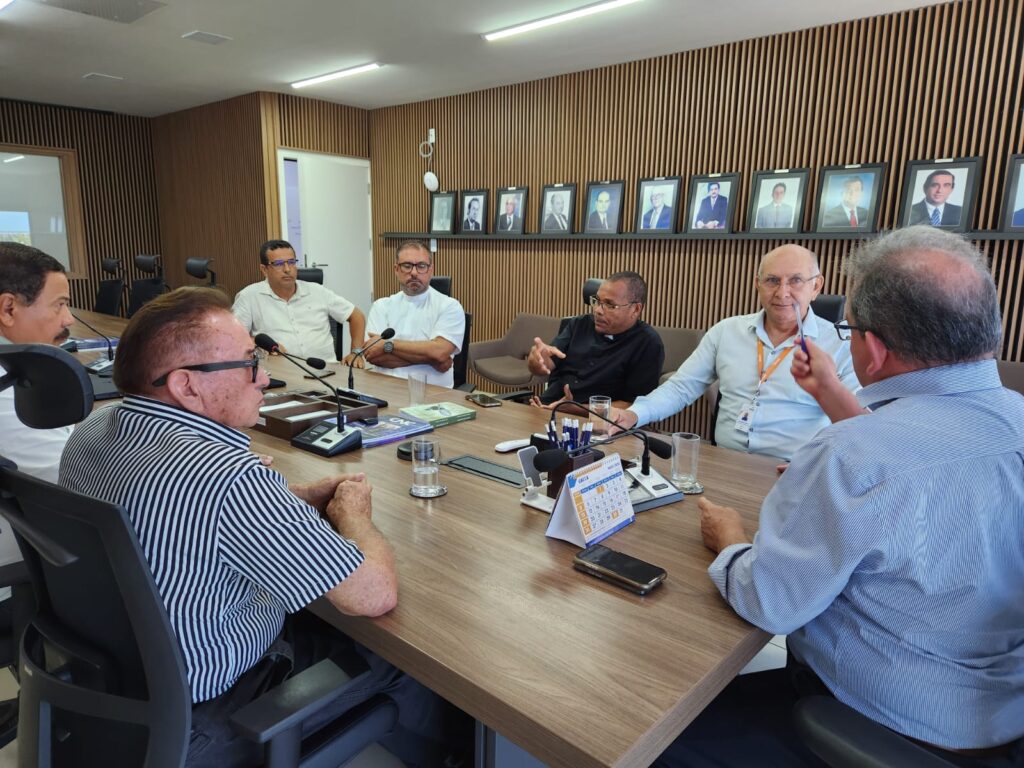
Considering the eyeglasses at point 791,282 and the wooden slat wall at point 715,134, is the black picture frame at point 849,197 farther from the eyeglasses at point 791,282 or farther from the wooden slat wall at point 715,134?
the eyeglasses at point 791,282

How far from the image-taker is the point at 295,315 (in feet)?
13.9

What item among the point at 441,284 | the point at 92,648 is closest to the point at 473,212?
the point at 441,284

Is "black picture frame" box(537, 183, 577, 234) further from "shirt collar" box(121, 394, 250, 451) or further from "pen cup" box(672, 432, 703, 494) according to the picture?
A: "shirt collar" box(121, 394, 250, 451)

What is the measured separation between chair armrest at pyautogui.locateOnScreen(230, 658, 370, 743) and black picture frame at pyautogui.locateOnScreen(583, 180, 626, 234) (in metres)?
4.85

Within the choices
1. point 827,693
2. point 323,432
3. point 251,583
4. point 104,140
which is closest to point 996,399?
point 827,693

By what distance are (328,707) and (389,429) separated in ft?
3.70

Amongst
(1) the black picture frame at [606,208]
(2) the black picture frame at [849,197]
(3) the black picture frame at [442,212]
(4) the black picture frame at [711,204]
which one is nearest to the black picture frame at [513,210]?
(3) the black picture frame at [442,212]

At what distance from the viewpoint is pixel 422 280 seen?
3.90 meters

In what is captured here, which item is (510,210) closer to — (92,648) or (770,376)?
(770,376)

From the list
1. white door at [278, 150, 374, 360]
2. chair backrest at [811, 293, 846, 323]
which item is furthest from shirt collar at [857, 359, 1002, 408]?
white door at [278, 150, 374, 360]

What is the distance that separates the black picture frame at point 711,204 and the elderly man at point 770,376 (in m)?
2.40

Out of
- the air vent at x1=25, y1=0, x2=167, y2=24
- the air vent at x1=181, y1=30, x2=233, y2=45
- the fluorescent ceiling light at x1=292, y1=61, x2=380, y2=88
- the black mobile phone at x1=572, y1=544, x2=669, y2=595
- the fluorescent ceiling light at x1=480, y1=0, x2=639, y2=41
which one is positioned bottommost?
the black mobile phone at x1=572, y1=544, x2=669, y2=595

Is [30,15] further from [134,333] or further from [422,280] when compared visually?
[134,333]

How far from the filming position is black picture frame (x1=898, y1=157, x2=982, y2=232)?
12.8ft
